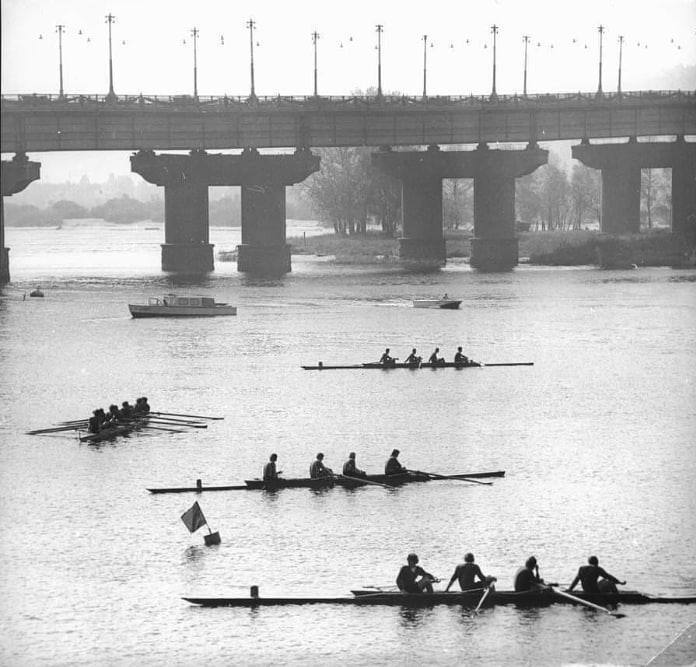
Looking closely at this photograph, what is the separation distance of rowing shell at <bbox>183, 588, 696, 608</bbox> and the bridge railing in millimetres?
110160

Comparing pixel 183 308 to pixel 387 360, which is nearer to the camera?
pixel 387 360

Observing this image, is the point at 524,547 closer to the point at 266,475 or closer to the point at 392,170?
the point at 266,475

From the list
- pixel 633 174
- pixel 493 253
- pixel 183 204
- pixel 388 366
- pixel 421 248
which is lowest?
pixel 388 366

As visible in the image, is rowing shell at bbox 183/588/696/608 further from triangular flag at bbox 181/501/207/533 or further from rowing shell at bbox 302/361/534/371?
rowing shell at bbox 302/361/534/371

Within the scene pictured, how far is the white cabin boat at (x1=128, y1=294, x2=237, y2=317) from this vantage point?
12850cm

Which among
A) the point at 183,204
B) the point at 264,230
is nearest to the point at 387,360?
the point at 183,204

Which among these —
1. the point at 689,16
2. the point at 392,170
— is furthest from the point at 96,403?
the point at 392,170

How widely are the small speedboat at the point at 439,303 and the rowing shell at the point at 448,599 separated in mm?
86760

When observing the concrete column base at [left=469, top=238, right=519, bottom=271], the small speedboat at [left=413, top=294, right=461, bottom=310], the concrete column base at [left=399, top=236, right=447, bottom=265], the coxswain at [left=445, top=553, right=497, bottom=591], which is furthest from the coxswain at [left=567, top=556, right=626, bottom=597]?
the concrete column base at [left=399, top=236, right=447, bottom=265]

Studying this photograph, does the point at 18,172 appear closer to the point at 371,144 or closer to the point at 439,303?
the point at 439,303

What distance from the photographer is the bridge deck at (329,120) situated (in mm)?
156000

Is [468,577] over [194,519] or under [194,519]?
under

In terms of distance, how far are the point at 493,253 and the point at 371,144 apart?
21.0 metres

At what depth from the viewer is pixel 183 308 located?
12975cm
